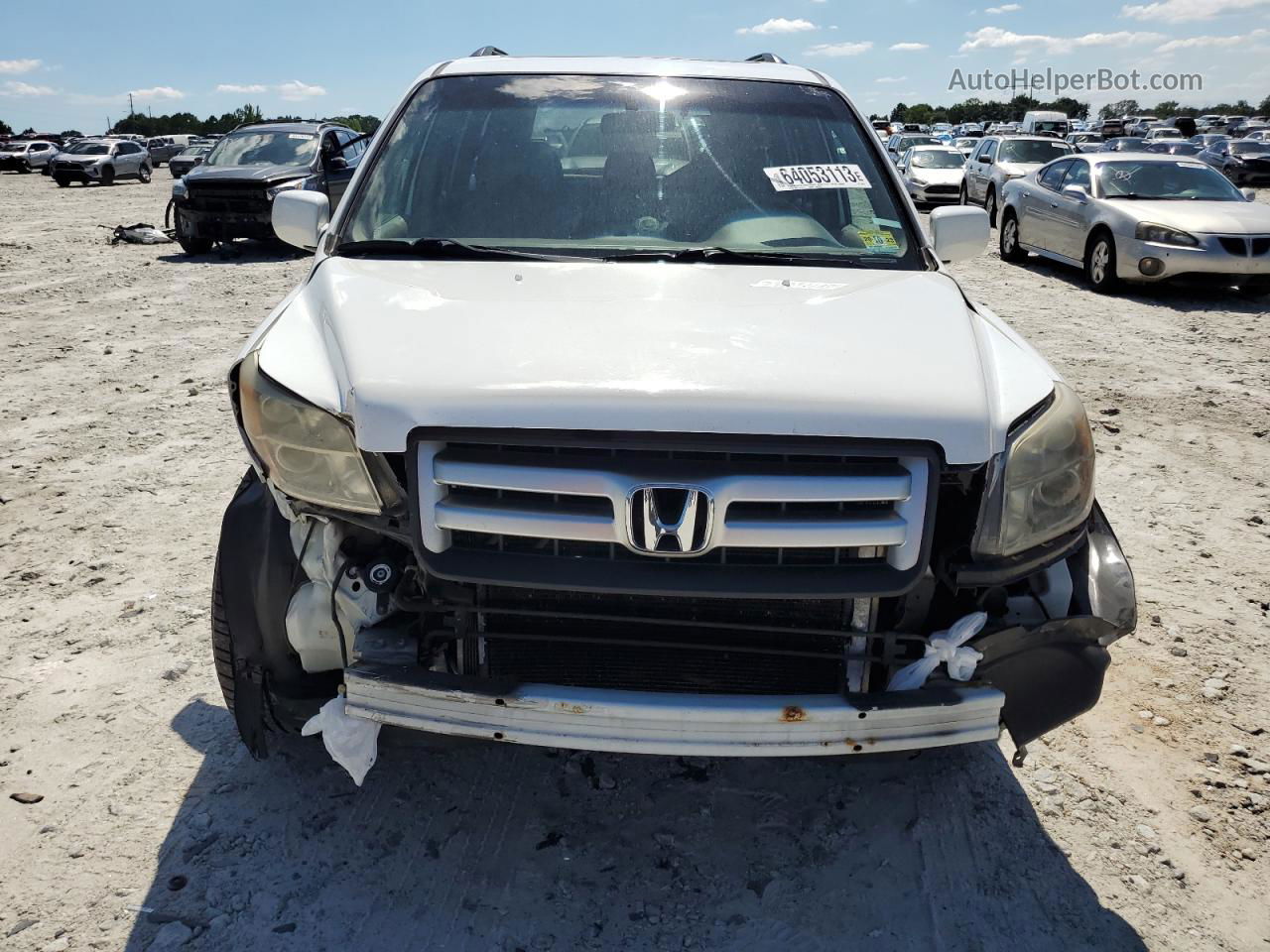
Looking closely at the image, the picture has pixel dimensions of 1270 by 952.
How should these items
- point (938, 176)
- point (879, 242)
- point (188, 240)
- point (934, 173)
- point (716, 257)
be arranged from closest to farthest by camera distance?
point (716, 257)
point (879, 242)
point (188, 240)
point (938, 176)
point (934, 173)

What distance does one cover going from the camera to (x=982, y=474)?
2.26m

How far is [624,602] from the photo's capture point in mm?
2344

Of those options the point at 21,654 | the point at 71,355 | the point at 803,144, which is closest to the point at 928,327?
the point at 803,144

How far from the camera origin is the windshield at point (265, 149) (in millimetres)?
14781

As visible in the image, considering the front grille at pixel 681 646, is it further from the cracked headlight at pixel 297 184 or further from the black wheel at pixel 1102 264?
the cracked headlight at pixel 297 184

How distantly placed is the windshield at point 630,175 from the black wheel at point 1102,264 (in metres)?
8.61

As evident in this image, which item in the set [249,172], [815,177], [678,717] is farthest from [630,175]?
[249,172]

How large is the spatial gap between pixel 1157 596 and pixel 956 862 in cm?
204

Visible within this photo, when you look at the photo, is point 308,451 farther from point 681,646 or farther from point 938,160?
point 938,160

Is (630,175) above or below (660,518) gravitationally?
above

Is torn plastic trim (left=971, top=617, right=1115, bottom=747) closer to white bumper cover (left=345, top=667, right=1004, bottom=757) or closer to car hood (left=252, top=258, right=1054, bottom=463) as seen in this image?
white bumper cover (left=345, top=667, right=1004, bottom=757)

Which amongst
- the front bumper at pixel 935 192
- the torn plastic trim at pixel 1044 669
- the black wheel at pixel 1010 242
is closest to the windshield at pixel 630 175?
the torn plastic trim at pixel 1044 669

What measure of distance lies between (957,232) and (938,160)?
60.6 feet

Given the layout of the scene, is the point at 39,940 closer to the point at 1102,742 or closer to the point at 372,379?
the point at 372,379
